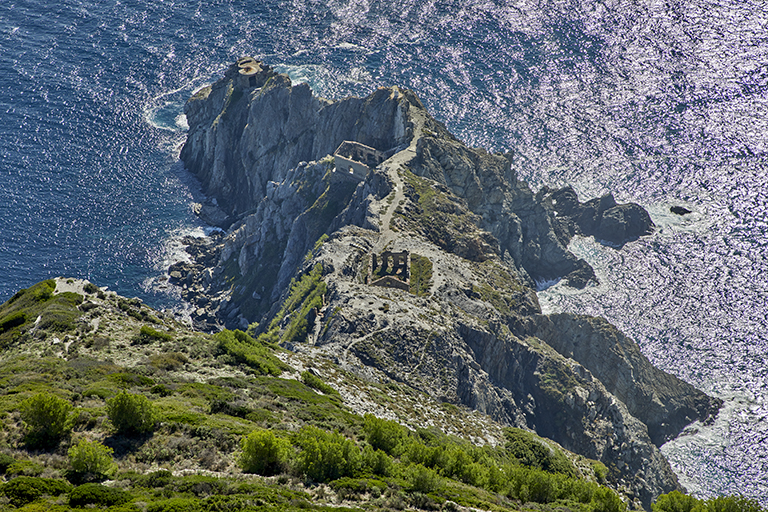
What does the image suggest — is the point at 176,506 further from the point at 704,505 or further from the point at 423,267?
the point at 423,267

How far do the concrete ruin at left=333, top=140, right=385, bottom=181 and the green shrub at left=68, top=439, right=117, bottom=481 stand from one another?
10368 cm

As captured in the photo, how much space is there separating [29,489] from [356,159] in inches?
4524

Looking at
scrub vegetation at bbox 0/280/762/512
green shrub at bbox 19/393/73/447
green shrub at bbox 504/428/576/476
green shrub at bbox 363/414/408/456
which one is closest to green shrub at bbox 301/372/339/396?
scrub vegetation at bbox 0/280/762/512

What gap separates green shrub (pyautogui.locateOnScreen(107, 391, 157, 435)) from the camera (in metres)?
42.1

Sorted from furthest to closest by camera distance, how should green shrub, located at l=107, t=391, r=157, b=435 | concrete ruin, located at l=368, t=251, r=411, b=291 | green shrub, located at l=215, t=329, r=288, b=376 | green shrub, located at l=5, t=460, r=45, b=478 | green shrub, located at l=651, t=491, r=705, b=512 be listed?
1. concrete ruin, located at l=368, t=251, r=411, b=291
2. green shrub, located at l=215, t=329, r=288, b=376
3. green shrub, located at l=651, t=491, r=705, b=512
4. green shrub, located at l=107, t=391, r=157, b=435
5. green shrub, located at l=5, t=460, r=45, b=478

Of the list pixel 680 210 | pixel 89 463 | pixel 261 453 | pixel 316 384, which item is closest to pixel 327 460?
pixel 261 453

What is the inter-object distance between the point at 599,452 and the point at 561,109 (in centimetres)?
12747

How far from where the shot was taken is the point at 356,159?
14162 cm

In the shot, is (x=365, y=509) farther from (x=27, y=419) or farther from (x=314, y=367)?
(x=314, y=367)

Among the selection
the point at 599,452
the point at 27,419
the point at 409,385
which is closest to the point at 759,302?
the point at 599,452

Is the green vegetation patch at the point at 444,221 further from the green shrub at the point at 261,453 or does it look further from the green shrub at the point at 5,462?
the green shrub at the point at 5,462

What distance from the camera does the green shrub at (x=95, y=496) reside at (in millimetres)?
33431

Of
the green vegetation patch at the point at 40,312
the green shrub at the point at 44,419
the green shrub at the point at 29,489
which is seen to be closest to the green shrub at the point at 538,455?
the green shrub at the point at 44,419

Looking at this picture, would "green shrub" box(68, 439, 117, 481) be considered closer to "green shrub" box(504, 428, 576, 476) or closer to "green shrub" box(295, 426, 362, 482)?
"green shrub" box(295, 426, 362, 482)
